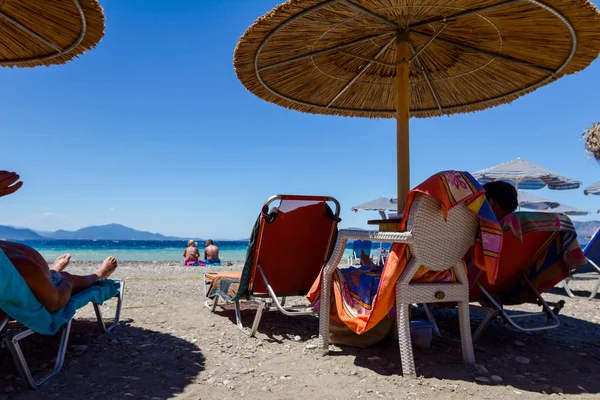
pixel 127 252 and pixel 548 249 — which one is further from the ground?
pixel 548 249

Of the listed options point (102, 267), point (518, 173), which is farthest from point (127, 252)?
point (102, 267)

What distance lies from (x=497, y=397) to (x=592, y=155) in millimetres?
13467

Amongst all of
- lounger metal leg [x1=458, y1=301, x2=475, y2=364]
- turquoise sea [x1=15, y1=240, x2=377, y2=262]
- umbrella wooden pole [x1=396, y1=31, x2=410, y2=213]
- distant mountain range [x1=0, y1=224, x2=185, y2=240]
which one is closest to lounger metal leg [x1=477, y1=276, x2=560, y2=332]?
lounger metal leg [x1=458, y1=301, x2=475, y2=364]

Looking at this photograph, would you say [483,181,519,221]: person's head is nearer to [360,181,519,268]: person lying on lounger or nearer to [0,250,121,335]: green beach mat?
[360,181,519,268]: person lying on lounger

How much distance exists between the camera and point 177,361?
9.28 ft

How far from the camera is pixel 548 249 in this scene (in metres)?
3.13

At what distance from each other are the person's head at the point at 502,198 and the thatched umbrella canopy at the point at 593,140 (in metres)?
12.1

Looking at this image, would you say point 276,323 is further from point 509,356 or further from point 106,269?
point 509,356

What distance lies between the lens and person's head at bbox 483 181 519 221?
9.69 feet

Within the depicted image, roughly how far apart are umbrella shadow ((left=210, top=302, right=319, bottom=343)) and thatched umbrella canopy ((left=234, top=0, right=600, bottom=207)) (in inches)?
57.9

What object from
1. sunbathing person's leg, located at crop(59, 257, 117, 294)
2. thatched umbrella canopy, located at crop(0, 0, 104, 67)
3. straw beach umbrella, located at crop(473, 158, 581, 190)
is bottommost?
sunbathing person's leg, located at crop(59, 257, 117, 294)

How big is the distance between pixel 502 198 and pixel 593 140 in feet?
40.5

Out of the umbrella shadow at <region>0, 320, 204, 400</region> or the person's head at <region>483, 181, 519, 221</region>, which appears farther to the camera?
the person's head at <region>483, 181, 519, 221</region>

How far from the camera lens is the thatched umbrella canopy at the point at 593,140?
12477mm
